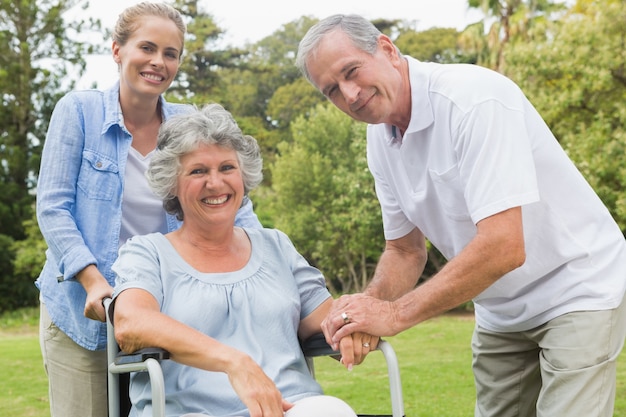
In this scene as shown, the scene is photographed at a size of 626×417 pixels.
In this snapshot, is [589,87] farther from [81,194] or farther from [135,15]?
[81,194]

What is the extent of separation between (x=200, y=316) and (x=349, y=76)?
2.46ft

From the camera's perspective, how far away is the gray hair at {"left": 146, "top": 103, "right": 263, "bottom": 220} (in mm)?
2279

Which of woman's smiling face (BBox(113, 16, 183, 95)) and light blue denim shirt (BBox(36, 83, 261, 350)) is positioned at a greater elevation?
woman's smiling face (BBox(113, 16, 183, 95))

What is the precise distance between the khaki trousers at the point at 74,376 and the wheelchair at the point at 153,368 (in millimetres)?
151

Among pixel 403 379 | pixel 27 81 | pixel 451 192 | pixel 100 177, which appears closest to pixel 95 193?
pixel 100 177

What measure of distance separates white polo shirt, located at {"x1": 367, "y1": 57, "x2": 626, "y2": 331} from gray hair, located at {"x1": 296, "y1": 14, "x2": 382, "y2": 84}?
149mm

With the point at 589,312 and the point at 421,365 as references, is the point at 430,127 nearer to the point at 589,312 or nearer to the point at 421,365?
the point at 589,312

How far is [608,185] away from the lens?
11430mm

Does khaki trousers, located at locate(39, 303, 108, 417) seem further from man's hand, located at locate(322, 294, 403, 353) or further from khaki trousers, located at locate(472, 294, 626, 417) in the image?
khaki trousers, located at locate(472, 294, 626, 417)

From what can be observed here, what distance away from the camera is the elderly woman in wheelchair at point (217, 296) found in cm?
203

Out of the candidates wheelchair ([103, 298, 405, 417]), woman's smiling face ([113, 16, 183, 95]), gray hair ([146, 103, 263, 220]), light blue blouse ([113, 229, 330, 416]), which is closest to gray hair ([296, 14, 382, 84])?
gray hair ([146, 103, 263, 220])

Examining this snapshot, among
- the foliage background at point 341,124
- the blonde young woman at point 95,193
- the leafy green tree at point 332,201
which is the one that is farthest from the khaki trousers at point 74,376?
the leafy green tree at point 332,201

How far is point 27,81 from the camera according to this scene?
14.8 metres

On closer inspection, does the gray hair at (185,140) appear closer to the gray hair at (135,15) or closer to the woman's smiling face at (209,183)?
the woman's smiling face at (209,183)
